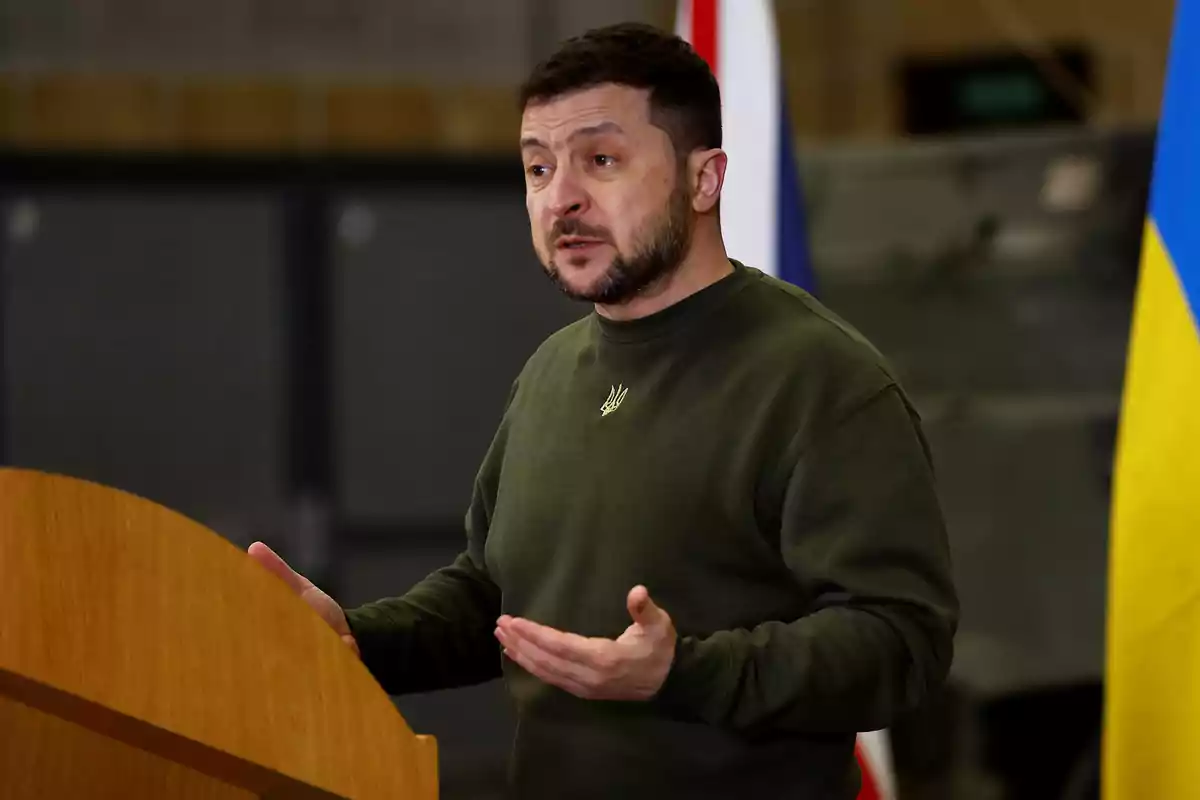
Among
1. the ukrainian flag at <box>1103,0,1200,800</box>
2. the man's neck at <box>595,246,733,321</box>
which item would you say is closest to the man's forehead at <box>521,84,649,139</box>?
the man's neck at <box>595,246,733,321</box>

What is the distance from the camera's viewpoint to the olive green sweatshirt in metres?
0.83

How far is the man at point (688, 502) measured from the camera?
2.74ft

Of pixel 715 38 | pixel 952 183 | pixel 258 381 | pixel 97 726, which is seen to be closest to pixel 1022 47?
pixel 952 183

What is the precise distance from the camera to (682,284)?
37.7 inches

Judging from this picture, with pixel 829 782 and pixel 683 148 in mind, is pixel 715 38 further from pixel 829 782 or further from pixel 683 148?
pixel 829 782

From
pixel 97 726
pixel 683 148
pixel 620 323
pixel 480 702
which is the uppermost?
pixel 683 148

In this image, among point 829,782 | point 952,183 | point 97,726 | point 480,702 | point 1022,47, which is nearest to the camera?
point 97,726

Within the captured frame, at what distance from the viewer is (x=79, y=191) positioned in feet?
9.78

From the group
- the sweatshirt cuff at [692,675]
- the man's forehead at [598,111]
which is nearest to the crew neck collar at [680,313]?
the man's forehead at [598,111]

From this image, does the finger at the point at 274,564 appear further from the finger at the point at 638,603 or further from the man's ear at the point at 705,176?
the man's ear at the point at 705,176

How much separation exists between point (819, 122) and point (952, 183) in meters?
0.71

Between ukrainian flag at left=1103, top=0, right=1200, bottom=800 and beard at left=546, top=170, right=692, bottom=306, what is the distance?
18.4 inches

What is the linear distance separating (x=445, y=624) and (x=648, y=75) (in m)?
0.42

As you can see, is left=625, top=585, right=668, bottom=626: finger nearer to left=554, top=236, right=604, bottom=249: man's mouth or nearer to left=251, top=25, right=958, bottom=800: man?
left=251, top=25, right=958, bottom=800: man
